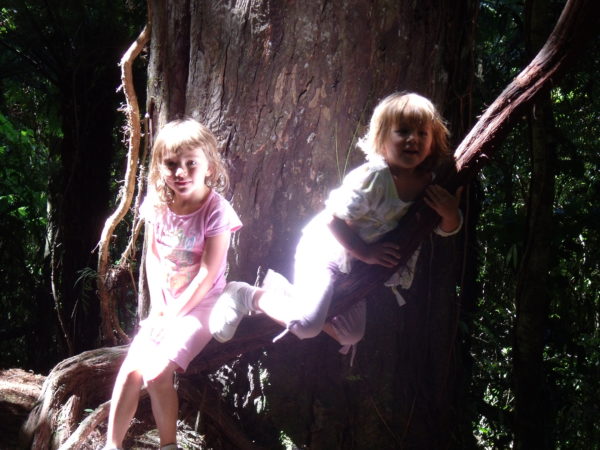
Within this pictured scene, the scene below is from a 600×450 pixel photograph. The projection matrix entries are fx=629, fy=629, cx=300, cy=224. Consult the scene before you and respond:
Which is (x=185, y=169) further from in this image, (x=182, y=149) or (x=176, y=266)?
(x=176, y=266)

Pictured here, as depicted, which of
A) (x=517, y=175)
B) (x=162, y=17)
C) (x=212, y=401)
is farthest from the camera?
(x=517, y=175)

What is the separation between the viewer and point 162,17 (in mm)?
3477

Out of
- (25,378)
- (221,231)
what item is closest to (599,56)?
(221,231)

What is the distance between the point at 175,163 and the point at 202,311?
668 mm

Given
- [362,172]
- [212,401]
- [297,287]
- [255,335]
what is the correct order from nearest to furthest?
[362,172] < [297,287] < [255,335] < [212,401]

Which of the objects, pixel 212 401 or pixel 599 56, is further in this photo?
pixel 599 56

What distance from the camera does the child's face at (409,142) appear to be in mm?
2492

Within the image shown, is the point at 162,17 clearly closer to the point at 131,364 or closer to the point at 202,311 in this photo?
the point at 202,311

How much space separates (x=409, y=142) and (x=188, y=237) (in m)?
1.07

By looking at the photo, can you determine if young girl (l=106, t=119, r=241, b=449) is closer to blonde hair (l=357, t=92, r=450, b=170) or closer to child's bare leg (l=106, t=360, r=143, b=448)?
child's bare leg (l=106, t=360, r=143, b=448)

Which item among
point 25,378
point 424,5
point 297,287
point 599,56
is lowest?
point 25,378

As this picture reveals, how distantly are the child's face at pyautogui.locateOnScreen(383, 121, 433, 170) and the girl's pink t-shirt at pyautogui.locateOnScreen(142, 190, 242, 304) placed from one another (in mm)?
791

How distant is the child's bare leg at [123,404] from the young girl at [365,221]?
1.28ft

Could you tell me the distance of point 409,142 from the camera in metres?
2.49
